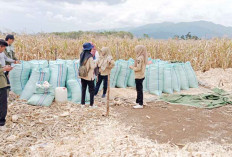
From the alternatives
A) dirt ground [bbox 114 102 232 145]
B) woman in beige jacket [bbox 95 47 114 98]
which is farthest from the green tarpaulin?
woman in beige jacket [bbox 95 47 114 98]

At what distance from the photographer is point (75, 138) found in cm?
336

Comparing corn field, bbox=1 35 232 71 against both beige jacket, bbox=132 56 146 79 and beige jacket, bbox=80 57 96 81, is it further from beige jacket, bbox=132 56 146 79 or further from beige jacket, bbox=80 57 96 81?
beige jacket, bbox=132 56 146 79

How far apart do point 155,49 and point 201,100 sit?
195 inches

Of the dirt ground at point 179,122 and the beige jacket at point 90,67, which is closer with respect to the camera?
the dirt ground at point 179,122

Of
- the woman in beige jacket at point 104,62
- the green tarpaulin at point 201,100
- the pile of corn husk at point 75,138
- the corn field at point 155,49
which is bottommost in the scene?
the pile of corn husk at point 75,138

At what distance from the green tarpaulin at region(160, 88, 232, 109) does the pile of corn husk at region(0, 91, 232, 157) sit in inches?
78.7

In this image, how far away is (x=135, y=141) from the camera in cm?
322

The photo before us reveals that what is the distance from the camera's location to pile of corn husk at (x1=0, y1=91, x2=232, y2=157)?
2.90 metres

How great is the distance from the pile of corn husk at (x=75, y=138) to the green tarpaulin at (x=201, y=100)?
200 cm

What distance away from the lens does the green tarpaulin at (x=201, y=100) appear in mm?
5305

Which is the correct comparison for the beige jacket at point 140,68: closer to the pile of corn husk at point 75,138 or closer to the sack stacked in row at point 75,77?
the pile of corn husk at point 75,138

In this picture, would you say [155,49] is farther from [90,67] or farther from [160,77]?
[90,67]

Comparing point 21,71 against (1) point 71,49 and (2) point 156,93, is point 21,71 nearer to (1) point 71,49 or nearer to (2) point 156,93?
(2) point 156,93

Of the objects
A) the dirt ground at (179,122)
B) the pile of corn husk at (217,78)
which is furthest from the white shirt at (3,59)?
the pile of corn husk at (217,78)
